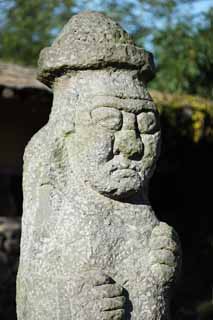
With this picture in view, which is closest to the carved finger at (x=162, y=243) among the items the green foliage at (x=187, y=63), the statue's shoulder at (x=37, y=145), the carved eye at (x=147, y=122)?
the carved eye at (x=147, y=122)

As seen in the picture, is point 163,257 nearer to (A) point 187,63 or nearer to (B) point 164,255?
(B) point 164,255

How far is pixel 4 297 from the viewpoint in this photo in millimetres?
9492

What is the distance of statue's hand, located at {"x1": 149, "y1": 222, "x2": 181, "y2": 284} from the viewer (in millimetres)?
4453

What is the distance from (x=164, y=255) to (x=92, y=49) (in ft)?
3.57

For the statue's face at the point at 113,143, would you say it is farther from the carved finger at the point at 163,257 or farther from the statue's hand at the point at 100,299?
the statue's hand at the point at 100,299

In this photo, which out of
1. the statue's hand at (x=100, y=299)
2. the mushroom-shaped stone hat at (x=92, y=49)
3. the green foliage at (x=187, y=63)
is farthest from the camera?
the green foliage at (x=187, y=63)

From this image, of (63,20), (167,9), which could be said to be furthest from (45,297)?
(63,20)

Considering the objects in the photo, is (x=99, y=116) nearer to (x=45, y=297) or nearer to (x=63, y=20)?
(x=45, y=297)

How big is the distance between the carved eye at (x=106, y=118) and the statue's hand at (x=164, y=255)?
557 mm

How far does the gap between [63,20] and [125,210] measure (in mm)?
13071

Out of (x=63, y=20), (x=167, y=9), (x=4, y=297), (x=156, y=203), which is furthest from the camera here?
(x=63, y=20)

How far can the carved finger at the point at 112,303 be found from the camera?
4.25m

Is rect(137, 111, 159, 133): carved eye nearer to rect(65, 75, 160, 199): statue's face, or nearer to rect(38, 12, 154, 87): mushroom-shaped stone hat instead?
rect(65, 75, 160, 199): statue's face

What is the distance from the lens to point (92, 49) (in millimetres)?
4559
